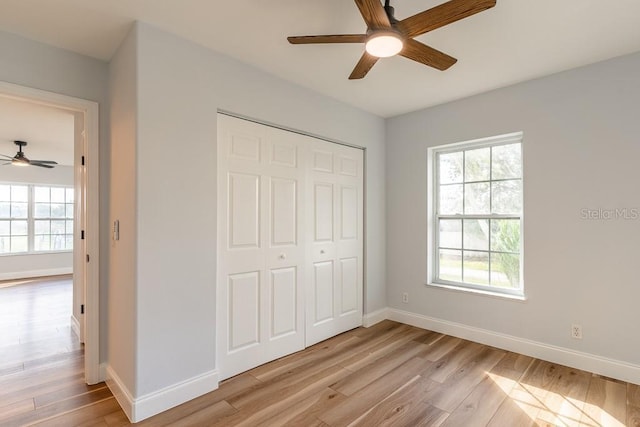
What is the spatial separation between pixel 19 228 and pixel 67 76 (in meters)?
6.60

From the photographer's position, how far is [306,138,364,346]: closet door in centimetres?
327

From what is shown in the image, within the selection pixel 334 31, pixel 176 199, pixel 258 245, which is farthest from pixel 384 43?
pixel 258 245

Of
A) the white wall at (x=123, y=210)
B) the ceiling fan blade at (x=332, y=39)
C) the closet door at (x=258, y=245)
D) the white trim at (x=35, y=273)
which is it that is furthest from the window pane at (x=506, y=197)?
the white trim at (x=35, y=273)

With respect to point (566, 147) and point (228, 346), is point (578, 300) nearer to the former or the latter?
point (566, 147)

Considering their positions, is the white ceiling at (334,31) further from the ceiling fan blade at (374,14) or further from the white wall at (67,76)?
the ceiling fan blade at (374,14)

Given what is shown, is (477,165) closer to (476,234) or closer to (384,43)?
(476,234)

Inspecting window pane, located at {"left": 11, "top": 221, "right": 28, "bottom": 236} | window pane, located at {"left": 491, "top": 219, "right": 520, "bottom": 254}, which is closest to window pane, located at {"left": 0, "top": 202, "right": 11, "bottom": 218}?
window pane, located at {"left": 11, "top": 221, "right": 28, "bottom": 236}

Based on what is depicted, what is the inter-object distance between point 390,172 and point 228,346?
9.10 ft

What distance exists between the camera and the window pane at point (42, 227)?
7.13 metres

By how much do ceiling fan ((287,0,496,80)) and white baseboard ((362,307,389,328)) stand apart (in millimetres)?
2905

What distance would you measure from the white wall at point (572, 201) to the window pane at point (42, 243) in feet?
→ 28.1

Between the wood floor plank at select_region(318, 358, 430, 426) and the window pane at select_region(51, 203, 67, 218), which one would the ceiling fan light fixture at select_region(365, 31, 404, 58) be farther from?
the window pane at select_region(51, 203, 67, 218)

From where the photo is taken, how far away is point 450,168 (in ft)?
12.1

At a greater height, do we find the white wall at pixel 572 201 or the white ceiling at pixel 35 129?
the white ceiling at pixel 35 129
